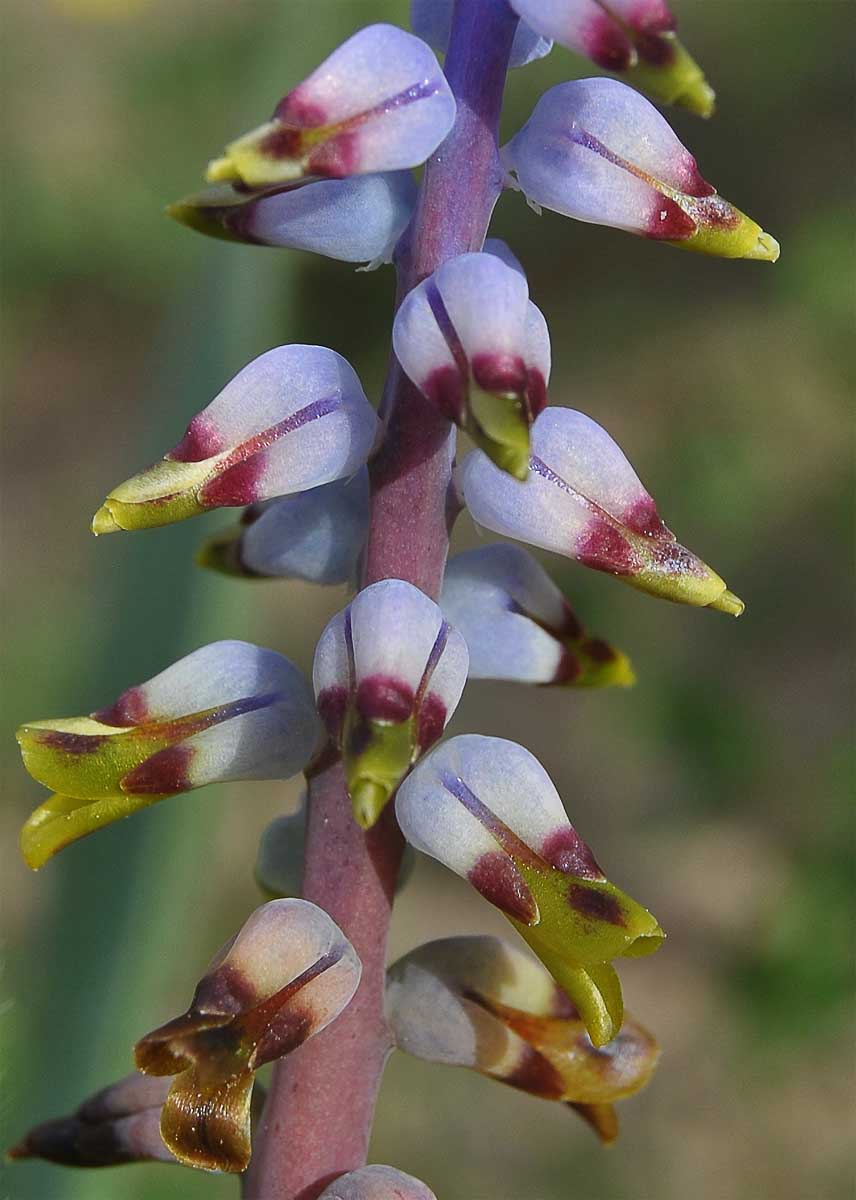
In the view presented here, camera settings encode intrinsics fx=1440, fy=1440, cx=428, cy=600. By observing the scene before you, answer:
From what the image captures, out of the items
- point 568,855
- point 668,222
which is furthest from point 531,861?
point 668,222

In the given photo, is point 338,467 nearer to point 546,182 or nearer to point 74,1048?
point 546,182

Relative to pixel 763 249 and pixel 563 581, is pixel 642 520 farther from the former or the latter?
pixel 563 581

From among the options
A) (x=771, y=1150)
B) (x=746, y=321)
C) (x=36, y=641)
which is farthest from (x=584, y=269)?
(x=771, y=1150)

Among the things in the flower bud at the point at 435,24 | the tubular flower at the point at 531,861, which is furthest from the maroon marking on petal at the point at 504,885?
the flower bud at the point at 435,24

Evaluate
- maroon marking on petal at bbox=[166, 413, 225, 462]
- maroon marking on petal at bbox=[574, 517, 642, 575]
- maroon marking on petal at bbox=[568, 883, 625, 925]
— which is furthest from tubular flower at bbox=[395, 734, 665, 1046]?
maroon marking on petal at bbox=[166, 413, 225, 462]

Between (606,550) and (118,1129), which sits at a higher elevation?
(606,550)

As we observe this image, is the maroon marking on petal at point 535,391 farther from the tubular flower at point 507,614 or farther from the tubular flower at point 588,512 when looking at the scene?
the tubular flower at point 507,614

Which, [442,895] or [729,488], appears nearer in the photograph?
[442,895]
